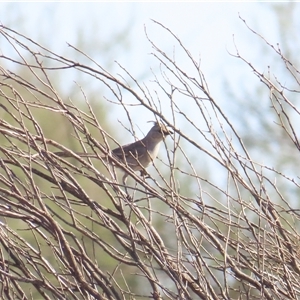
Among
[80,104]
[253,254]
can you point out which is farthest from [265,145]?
[253,254]

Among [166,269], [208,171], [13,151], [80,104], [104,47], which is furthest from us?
[104,47]

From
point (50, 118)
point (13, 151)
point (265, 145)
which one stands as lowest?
point (13, 151)

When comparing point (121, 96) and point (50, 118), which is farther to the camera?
point (50, 118)

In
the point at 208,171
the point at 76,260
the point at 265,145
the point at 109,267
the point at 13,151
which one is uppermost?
the point at 265,145

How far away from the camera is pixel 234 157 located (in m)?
3.55

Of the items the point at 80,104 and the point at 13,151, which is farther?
the point at 80,104

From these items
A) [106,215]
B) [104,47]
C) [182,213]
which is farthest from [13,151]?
Answer: [104,47]

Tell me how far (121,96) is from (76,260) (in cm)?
85

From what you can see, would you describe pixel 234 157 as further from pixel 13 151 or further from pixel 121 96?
pixel 13 151

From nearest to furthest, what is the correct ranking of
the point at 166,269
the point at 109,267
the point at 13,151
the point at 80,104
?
the point at 166,269, the point at 13,151, the point at 109,267, the point at 80,104

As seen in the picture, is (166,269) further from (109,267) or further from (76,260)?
(109,267)

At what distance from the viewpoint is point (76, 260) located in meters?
3.38

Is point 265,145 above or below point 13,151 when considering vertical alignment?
above

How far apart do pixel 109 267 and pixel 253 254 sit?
404 inches
